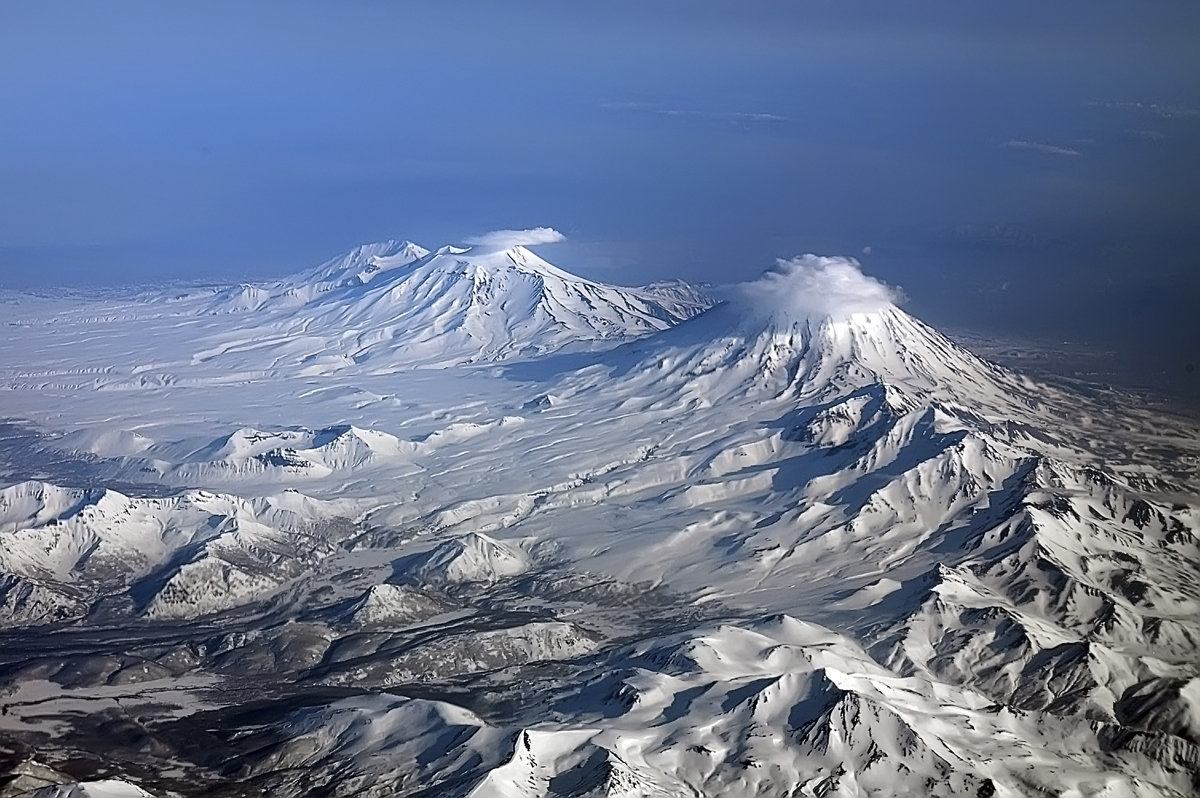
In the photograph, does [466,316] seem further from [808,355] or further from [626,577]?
[626,577]

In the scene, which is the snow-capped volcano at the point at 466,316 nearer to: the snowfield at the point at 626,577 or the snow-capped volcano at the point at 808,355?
the snowfield at the point at 626,577

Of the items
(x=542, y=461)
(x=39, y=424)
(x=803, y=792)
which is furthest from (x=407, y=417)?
(x=803, y=792)

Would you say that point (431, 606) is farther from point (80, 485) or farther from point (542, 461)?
point (80, 485)

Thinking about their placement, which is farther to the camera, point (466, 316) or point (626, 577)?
point (466, 316)

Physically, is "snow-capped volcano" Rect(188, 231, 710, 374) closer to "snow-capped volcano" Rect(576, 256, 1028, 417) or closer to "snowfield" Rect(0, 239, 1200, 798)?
"snowfield" Rect(0, 239, 1200, 798)

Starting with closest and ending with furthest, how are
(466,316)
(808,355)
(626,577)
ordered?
(626,577) → (808,355) → (466,316)

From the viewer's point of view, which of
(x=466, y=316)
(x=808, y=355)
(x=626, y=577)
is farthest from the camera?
(x=466, y=316)

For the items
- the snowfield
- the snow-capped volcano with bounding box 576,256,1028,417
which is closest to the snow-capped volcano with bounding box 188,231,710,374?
the snowfield

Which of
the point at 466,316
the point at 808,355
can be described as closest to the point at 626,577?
the point at 808,355

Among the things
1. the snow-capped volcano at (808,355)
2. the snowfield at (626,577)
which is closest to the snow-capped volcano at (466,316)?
the snowfield at (626,577)
